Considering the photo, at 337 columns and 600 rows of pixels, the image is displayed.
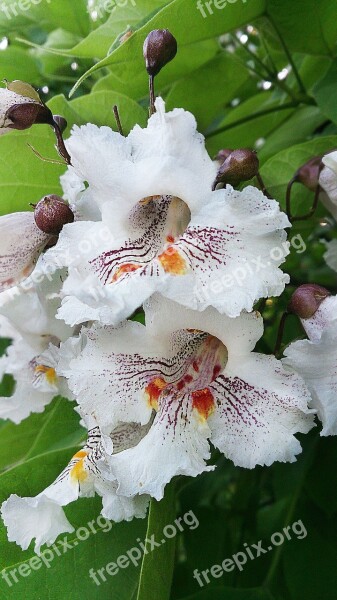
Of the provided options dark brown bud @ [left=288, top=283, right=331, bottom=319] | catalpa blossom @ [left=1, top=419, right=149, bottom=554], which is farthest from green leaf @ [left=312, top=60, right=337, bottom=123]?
catalpa blossom @ [left=1, top=419, right=149, bottom=554]

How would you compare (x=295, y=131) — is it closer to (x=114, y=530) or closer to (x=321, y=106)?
(x=321, y=106)

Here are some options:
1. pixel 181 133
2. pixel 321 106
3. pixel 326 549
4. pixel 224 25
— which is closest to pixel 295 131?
pixel 321 106

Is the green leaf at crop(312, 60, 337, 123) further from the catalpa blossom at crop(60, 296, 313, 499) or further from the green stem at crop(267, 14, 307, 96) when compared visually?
the catalpa blossom at crop(60, 296, 313, 499)

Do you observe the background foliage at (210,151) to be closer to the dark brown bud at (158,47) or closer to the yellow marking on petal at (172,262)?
the dark brown bud at (158,47)

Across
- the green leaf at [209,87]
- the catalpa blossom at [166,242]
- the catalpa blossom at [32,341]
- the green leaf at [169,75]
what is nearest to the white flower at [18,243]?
the catalpa blossom at [32,341]

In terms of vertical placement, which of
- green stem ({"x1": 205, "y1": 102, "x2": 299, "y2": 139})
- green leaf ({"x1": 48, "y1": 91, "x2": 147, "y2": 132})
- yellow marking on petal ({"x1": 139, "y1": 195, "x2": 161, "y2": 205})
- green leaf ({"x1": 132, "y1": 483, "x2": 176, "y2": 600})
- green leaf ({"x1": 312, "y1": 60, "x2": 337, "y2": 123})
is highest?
green leaf ({"x1": 48, "y1": 91, "x2": 147, "y2": 132})

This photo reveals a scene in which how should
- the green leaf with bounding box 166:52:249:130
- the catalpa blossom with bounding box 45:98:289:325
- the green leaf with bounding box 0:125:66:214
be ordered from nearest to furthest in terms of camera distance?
the catalpa blossom with bounding box 45:98:289:325, the green leaf with bounding box 0:125:66:214, the green leaf with bounding box 166:52:249:130
